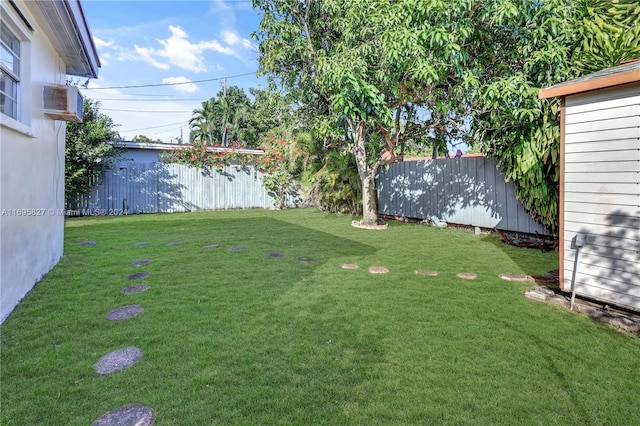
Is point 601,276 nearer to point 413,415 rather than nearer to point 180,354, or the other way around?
point 413,415

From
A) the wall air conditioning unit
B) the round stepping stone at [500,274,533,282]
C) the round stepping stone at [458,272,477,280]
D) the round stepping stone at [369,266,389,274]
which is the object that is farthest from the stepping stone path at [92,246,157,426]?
the round stepping stone at [500,274,533,282]

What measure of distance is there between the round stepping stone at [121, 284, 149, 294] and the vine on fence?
895 cm

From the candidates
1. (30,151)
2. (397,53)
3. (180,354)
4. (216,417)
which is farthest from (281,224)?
(216,417)

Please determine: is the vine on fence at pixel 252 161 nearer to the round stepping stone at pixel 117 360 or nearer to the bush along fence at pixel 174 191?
the bush along fence at pixel 174 191

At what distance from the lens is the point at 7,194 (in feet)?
10.1

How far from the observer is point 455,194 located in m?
8.65

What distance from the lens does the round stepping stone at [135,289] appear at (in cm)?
380

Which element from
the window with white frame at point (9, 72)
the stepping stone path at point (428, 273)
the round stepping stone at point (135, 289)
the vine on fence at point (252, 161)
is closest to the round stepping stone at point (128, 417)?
the round stepping stone at point (135, 289)

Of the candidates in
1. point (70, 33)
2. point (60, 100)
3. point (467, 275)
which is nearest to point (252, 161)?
point (60, 100)

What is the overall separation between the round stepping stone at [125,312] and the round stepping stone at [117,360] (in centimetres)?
69

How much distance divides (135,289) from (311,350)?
2429mm

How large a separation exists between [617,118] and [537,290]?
1.94 metres

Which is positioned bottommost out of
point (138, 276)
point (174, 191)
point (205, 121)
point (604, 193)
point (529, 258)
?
point (138, 276)

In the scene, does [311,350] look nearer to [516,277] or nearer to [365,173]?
[516,277]
